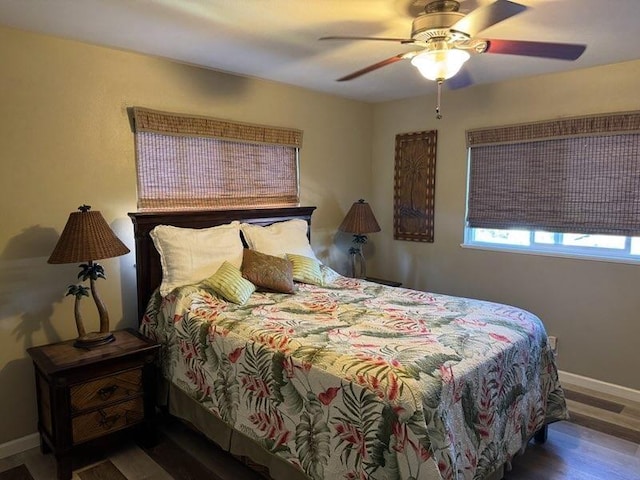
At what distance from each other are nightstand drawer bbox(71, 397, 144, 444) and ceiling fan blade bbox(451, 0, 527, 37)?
253cm

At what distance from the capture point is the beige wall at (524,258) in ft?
10.1

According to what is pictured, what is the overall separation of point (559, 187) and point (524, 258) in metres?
0.61

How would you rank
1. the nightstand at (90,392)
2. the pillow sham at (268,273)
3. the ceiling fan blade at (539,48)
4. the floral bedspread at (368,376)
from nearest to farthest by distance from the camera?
the floral bedspread at (368,376) < the ceiling fan blade at (539,48) < the nightstand at (90,392) < the pillow sham at (268,273)

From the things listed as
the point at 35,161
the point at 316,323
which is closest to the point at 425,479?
the point at 316,323

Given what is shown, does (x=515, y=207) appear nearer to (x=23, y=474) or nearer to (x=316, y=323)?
(x=316, y=323)

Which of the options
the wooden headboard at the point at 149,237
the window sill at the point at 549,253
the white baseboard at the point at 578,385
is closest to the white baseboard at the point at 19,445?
the white baseboard at the point at 578,385

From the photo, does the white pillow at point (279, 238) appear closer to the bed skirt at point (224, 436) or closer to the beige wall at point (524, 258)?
the bed skirt at point (224, 436)

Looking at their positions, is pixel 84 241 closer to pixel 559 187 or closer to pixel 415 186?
pixel 415 186

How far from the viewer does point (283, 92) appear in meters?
3.68

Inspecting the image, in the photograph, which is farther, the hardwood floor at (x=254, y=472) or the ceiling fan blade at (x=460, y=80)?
the ceiling fan blade at (x=460, y=80)

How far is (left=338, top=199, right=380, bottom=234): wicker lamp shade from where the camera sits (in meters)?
3.98

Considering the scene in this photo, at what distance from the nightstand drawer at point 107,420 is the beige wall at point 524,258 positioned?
2.74 meters

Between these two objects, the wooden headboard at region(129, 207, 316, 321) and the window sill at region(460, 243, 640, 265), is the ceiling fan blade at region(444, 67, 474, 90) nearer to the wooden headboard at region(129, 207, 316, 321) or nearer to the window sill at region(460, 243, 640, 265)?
the window sill at region(460, 243, 640, 265)

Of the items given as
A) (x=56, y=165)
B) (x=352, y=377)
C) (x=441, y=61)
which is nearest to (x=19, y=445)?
(x=56, y=165)
